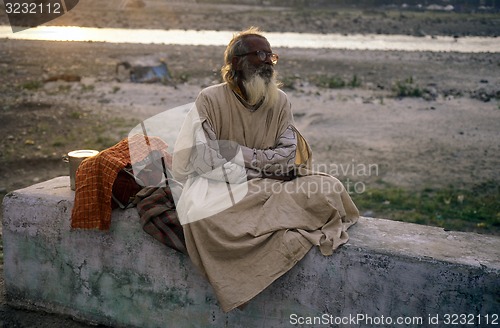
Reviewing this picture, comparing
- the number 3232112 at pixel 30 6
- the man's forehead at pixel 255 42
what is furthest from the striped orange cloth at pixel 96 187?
the number 3232112 at pixel 30 6

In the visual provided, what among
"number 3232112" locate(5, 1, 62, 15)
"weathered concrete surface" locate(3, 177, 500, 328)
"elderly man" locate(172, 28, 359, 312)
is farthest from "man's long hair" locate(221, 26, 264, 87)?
"number 3232112" locate(5, 1, 62, 15)

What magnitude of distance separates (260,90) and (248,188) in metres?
0.58

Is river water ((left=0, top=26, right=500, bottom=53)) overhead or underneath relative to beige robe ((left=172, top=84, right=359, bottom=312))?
underneath

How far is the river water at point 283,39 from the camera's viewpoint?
21.1m

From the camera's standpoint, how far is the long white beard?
141 inches

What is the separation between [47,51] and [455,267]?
15883mm

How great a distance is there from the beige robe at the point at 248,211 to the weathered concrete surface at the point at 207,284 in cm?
14

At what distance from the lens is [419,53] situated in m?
19.6

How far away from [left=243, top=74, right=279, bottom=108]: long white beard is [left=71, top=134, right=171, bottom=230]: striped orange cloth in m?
0.80

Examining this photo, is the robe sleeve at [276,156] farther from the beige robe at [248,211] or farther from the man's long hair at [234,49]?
the man's long hair at [234,49]

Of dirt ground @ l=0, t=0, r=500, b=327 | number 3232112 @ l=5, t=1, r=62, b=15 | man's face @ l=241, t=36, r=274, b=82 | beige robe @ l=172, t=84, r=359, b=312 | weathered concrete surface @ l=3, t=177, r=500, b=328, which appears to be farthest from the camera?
number 3232112 @ l=5, t=1, r=62, b=15

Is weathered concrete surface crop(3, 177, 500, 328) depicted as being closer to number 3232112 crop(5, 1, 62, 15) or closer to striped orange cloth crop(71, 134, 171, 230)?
striped orange cloth crop(71, 134, 171, 230)

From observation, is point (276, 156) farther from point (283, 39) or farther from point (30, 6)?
point (283, 39)

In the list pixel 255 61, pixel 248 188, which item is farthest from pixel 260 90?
pixel 248 188
